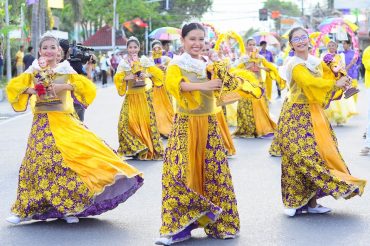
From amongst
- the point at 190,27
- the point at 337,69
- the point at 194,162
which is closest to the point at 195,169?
the point at 194,162

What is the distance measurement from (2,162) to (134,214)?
445 centimetres

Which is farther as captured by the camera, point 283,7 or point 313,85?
point 283,7

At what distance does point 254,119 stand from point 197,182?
815cm

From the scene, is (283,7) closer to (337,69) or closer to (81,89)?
(337,69)

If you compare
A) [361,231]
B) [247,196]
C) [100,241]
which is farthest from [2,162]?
[361,231]

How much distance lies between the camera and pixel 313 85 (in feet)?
25.5

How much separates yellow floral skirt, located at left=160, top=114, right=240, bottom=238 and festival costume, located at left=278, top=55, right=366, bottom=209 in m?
1.08

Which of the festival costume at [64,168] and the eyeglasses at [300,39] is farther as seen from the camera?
the eyeglasses at [300,39]

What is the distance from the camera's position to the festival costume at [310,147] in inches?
304

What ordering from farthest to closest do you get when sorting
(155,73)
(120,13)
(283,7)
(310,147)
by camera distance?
1. (283,7)
2. (120,13)
3. (155,73)
4. (310,147)

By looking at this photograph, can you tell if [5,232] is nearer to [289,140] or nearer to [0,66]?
[289,140]

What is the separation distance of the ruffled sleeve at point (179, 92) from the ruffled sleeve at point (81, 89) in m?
1.36

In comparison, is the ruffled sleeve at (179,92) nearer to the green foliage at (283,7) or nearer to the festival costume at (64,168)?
the festival costume at (64,168)

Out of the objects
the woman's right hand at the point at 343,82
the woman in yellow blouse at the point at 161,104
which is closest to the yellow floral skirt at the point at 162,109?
the woman in yellow blouse at the point at 161,104
